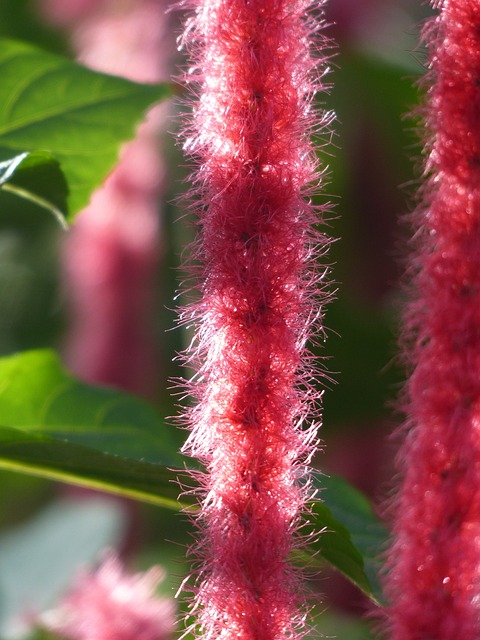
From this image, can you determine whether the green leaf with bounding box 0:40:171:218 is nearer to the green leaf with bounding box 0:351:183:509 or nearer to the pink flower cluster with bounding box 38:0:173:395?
the green leaf with bounding box 0:351:183:509

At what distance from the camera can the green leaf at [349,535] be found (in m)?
0.45

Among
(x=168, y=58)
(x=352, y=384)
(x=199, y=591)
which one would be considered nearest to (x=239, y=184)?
(x=199, y=591)

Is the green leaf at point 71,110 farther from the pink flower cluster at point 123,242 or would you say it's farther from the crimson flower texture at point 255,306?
the pink flower cluster at point 123,242

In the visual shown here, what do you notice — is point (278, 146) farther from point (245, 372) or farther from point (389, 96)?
point (389, 96)

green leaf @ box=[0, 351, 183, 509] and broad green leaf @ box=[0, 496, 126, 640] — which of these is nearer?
green leaf @ box=[0, 351, 183, 509]

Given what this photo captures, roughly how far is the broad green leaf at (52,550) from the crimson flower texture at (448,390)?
2.33 feet

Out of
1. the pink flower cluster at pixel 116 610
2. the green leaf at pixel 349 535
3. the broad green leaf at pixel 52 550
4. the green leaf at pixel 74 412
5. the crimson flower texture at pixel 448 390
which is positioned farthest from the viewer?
the broad green leaf at pixel 52 550

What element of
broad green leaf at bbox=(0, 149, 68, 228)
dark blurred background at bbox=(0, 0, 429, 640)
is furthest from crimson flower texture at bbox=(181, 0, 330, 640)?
dark blurred background at bbox=(0, 0, 429, 640)

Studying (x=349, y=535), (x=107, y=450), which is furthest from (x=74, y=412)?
(x=349, y=535)

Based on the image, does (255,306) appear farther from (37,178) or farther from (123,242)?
(123,242)

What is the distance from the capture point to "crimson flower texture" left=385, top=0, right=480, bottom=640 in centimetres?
33

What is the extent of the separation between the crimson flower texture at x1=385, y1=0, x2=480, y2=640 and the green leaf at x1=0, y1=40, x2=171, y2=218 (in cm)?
30

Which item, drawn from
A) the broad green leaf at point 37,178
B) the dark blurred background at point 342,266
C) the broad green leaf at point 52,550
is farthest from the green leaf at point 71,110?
the broad green leaf at point 52,550

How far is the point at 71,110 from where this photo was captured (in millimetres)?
631
